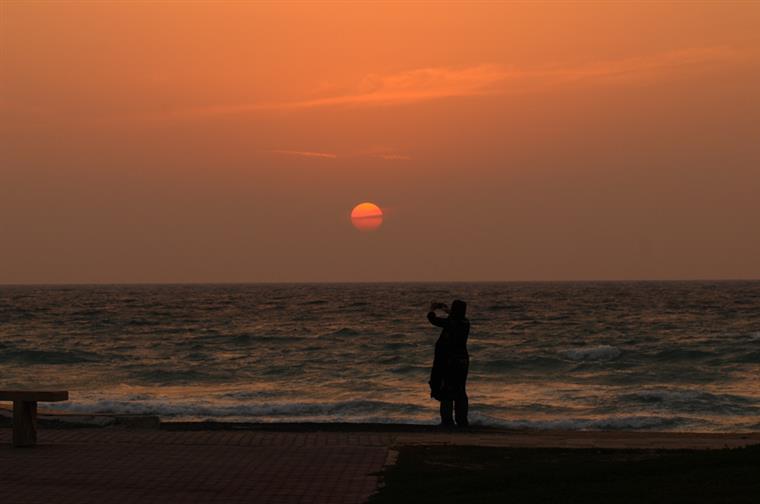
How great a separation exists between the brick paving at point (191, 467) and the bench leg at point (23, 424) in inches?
5.6

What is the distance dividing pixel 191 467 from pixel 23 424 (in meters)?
2.86

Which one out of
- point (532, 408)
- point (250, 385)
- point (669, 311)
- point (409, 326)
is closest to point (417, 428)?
point (532, 408)

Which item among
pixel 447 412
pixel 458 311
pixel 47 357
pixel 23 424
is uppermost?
pixel 458 311

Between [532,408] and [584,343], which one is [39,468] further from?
[584,343]

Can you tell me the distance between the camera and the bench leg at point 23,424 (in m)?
13.9

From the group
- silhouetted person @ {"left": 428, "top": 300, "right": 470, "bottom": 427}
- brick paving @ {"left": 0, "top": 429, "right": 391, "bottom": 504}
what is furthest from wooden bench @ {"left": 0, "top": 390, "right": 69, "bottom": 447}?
silhouetted person @ {"left": 428, "top": 300, "right": 470, "bottom": 427}

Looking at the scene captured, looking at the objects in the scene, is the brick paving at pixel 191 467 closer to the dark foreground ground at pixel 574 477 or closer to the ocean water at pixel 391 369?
the dark foreground ground at pixel 574 477

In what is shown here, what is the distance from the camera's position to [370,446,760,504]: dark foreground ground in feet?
32.0

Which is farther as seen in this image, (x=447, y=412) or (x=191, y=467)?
(x=447, y=412)

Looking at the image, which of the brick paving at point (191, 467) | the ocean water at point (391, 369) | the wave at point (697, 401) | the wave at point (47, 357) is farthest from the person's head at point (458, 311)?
the wave at point (47, 357)

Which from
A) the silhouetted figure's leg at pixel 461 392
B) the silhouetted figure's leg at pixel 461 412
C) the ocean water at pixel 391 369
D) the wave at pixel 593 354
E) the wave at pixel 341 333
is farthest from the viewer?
the wave at pixel 341 333

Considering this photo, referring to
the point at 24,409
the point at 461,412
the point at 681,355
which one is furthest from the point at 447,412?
the point at 681,355

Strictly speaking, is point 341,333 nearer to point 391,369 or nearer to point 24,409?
point 391,369

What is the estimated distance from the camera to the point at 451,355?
1641cm
